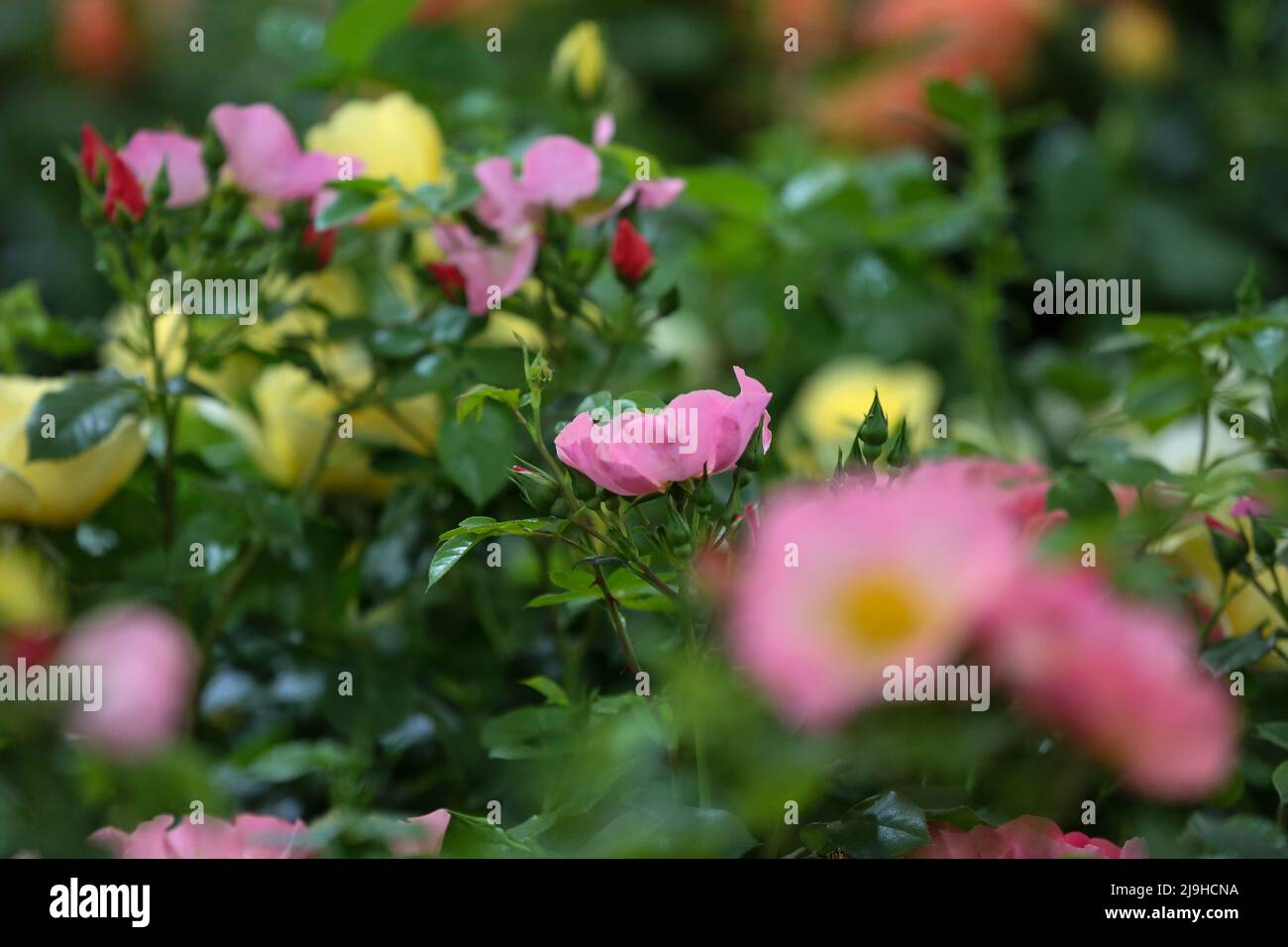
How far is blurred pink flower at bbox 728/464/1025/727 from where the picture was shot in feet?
0.92

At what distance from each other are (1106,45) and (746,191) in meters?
0.95

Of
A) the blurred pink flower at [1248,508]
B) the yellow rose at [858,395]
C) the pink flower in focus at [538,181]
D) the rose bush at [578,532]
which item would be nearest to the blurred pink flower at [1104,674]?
the rose bush at [578,532]

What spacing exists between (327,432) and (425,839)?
25 centimetres

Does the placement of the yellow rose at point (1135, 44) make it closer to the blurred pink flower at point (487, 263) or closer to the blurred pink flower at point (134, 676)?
the blurred pink flower at point (487, 263)

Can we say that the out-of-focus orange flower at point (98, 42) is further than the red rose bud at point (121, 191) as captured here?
Yes

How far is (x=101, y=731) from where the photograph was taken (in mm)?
508

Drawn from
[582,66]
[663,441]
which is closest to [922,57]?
[582,66]

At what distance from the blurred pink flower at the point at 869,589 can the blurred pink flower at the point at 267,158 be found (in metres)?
0.32

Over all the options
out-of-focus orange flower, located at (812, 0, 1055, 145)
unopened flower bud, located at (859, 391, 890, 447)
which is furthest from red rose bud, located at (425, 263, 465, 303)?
out-of-focus orange flower, located at (812, 0, 1055, 145)

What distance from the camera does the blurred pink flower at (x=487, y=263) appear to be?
1.68 ft

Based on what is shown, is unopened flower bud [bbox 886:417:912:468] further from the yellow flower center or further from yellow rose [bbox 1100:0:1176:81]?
yellow rose [bbox 1100:0:1176:81]

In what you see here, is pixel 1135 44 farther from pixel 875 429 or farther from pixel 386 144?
pixel 875 429

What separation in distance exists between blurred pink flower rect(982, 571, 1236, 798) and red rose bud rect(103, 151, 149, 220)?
1.18 ft
